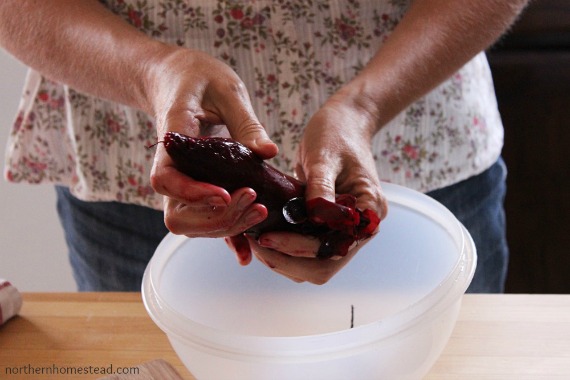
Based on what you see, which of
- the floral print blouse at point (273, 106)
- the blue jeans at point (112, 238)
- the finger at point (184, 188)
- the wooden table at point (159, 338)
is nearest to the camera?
the finger at point (184, 188)

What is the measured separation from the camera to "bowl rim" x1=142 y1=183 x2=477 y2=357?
2.07 ft

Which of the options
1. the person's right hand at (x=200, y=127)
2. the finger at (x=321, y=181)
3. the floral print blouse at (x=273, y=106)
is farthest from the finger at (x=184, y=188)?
the floral print blouse at (x=273, y=106)

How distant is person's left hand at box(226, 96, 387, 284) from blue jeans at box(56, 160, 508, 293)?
337 mm

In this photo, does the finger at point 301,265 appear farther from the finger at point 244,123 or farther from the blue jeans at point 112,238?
the blue jeans at point 112,238

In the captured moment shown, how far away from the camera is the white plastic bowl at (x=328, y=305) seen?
0.64 meters

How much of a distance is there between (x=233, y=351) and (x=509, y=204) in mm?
1264

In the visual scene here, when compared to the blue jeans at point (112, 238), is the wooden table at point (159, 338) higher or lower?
higher

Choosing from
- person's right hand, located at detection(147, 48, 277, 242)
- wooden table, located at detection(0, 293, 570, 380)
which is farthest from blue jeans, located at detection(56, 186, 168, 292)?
person's right hand, located at detection(147, 48, 277, 242)

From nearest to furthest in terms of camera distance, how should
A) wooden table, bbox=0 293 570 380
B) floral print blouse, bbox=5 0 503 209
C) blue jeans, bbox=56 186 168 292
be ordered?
wooden table, bbox=0 293 570 380 → floral print blouse, bbox=5 0 503 209 → blue jeans, bbox=56 186 168 292

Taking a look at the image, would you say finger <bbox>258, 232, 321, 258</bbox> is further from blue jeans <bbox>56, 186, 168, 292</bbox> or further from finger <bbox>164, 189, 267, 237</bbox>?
blue jeans <bbox>56, 186, 168, 292</bbox>

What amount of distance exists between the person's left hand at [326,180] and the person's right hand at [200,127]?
0.19 ft

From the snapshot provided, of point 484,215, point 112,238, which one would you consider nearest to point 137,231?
point 112,238

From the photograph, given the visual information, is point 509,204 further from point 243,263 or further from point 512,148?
point 243,263

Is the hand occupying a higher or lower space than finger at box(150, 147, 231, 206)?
lower
